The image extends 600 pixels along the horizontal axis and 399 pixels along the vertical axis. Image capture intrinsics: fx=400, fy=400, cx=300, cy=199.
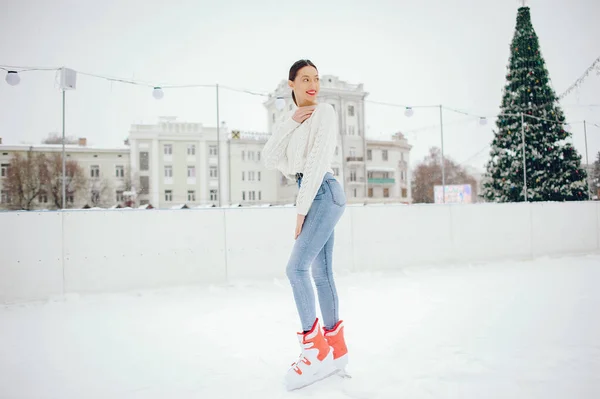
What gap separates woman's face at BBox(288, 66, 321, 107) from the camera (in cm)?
159

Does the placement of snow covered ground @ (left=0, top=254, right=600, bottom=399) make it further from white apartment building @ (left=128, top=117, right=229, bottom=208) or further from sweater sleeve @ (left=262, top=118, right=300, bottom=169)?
white apartment building @ (left=128, top=117, right=229, bottom=208)

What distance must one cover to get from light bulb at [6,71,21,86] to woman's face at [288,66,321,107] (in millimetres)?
3591

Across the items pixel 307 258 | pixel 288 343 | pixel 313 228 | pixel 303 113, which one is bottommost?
pixel 288 343

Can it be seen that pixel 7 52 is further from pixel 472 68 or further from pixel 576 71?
pixel 472 68

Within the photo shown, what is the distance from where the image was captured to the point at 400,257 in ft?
15.0

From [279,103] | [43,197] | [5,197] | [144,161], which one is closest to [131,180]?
[144,161]

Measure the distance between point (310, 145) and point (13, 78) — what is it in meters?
3.77

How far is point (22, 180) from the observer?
4812 mm

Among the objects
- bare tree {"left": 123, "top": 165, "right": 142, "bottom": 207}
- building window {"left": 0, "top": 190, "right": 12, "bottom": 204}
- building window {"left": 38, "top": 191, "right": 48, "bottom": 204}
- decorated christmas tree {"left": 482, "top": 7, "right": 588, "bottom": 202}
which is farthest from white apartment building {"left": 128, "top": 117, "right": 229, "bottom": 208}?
decorated christmas tree {"left": 482, "top": 7, "right": 588, "bottom": 202}

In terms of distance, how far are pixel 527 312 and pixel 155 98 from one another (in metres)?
4.42

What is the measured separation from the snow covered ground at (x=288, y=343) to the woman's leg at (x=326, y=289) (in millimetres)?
→ 226

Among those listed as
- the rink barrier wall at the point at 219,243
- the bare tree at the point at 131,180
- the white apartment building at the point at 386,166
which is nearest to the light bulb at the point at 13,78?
the rink barrier wall at the point at 219,243

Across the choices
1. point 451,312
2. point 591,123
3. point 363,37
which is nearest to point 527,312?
point 451,312

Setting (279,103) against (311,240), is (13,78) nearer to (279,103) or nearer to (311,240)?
(279,103)
